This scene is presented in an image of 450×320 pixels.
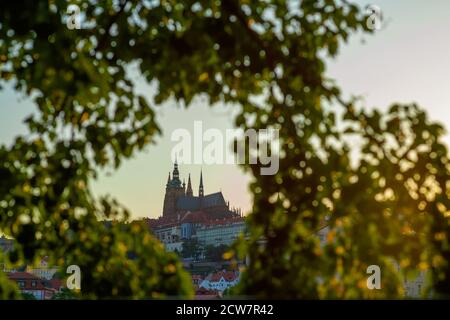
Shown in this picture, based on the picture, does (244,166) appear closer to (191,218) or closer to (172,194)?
(191,218)

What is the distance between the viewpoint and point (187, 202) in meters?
171

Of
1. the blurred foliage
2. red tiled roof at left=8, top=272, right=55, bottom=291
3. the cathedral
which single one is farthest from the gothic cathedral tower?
the blurred foliage

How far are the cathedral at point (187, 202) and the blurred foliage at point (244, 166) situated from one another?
16030 cm

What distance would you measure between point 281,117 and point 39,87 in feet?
5.34

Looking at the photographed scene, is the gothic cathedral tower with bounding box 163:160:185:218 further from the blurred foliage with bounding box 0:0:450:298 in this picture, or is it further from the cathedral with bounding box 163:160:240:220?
the blurred foliage with bounding box 0:0:450:298

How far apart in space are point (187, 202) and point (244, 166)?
167138 millimetres

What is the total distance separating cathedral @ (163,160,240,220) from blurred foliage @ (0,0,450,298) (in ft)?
526

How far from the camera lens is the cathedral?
6590 inches

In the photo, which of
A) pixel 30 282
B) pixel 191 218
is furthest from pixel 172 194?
pixel 30 282

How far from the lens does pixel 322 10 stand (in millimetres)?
4414

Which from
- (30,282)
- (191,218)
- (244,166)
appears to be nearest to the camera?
(244,166)

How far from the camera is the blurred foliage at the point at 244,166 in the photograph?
3596 millimetres
